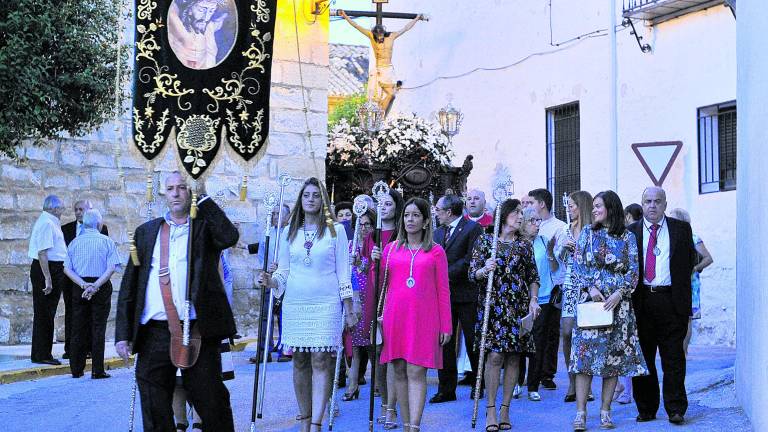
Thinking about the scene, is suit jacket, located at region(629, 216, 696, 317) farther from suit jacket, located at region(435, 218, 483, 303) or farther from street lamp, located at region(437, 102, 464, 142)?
street lamp, located at region(437, 102, 464, 142)

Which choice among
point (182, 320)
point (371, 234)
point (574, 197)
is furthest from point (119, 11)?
point (182, 320)

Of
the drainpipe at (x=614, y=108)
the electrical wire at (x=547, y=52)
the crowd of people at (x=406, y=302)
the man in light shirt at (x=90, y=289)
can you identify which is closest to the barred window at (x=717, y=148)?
the drainpipe at (x=614, y=108)

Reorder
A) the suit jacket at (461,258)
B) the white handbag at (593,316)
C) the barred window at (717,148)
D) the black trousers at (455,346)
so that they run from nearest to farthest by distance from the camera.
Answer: the white handbag at (593,316) → the black trousers at (455,346) → the suit jacket at (461,258) → the barred window at (717,148)

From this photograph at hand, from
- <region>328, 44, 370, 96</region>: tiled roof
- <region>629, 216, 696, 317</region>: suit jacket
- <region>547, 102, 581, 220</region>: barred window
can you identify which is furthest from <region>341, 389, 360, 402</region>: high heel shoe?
<region>328, 44, 370, 96</region>: tiled roof

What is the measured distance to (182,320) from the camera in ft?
25.0

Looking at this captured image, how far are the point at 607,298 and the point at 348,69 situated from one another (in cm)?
4140

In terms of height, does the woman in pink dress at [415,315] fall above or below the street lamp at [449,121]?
below

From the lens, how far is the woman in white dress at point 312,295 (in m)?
9.16

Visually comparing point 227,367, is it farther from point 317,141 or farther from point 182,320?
point 317,141

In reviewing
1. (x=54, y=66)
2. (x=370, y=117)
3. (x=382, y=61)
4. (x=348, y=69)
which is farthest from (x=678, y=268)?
(x=348, y=69)

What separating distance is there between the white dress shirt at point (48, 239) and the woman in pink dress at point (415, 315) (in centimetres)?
664

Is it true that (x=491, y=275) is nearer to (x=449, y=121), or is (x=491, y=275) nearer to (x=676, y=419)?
(x=676, y=419)

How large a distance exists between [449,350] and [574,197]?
5.79 ft

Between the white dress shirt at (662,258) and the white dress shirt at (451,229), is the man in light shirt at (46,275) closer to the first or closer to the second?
the white dress shirt at (451,229)
